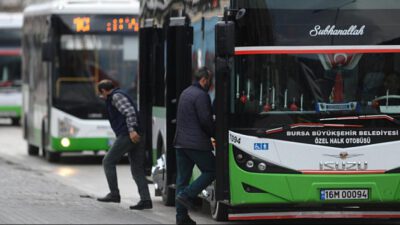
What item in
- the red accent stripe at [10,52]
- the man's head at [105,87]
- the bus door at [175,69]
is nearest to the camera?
the bus door at [175,69]

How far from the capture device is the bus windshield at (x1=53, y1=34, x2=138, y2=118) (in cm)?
2409

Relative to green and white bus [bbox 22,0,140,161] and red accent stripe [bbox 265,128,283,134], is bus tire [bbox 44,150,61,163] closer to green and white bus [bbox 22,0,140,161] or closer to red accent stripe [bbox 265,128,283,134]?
green and white bus [bbox 22,0,140,161]

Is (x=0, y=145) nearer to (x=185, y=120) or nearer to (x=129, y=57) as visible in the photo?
(x=129, y=57)

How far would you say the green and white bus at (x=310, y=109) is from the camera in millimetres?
12555

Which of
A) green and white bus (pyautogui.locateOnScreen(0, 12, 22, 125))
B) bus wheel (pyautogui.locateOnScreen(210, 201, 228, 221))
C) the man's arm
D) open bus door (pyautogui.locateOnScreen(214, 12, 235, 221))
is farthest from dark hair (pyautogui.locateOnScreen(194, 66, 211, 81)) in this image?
green and white bus (pyautogui.locateOnScreen(0, 12, 22, 125))

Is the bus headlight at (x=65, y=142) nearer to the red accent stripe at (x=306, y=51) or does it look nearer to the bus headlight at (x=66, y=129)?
the bus headlight at (x=66, y=129)

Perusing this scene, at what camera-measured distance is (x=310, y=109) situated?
12.6m

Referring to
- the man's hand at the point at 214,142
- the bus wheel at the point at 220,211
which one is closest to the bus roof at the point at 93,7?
the bus wheel at the point at 220,211

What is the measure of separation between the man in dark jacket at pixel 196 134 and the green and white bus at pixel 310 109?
26 cm

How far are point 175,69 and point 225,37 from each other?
319cm

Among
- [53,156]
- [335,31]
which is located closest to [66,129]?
[53,156]

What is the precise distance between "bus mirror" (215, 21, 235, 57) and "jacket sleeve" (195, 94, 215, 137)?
756mm

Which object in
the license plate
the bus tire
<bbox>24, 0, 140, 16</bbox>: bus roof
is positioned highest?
<bbox>24, 0, 140, 16</bbox>: bus roof

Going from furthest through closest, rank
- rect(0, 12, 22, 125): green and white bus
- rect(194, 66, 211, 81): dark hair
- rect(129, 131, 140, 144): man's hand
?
rect(0, 12, 22, 125): green and white bus
rect(129, 131, 140, 144): man's hand
rect(194, 66, 211, 81): dark hair
